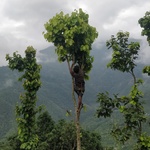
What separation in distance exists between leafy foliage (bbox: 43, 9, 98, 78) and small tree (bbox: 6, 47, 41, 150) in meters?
8.89

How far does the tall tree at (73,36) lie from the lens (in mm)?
14359

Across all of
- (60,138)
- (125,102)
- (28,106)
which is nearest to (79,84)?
(125,102)

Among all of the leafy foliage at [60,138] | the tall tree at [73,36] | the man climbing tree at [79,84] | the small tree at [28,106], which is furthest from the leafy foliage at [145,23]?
the leafy foliage at [60,138]

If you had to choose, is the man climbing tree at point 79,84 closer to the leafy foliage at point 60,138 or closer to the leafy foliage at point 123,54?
the leafy foliage at point 123,54

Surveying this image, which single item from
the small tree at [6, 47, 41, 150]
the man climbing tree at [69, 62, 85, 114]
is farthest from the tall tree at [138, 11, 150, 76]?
the small tree at [6, 47, 41, 150]

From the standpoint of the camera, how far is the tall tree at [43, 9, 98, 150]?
14.4 meters

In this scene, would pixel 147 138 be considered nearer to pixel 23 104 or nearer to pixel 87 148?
pixel 23 104

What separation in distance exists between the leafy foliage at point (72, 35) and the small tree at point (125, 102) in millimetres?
1242

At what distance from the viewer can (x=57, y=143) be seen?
46.8m

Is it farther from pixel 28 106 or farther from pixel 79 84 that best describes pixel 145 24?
pixel 28 106

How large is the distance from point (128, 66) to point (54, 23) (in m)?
Result: 4.48

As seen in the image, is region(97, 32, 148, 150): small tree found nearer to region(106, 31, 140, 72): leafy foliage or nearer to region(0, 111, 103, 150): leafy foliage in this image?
region(106, 31, 140, 72): leafy foliage

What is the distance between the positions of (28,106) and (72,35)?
1131cm

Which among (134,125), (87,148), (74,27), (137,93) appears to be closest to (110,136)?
(134,125)
